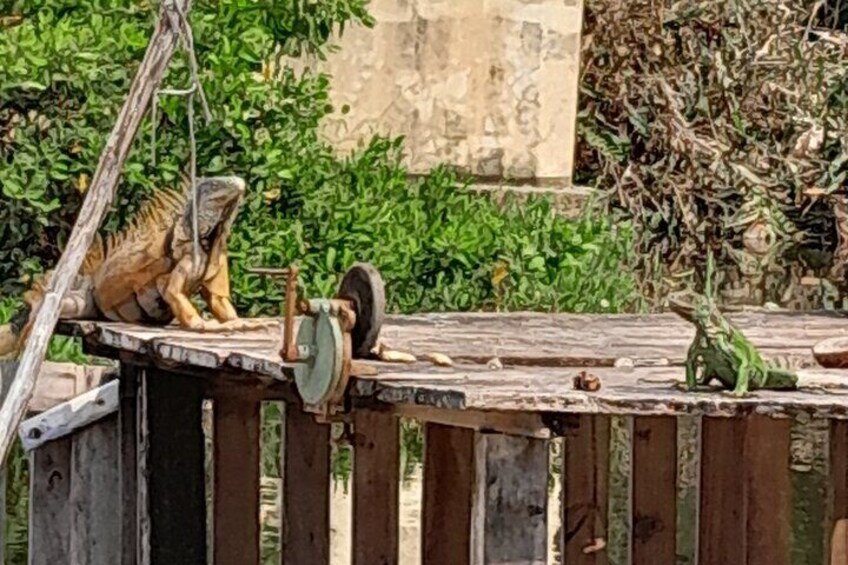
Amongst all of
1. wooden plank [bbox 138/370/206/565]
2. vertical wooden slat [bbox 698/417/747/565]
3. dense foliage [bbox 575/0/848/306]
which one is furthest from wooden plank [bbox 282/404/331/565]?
dense foliage [bbox 575/0/848/306]

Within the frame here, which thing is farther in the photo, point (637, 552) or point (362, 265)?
point (637, 552)

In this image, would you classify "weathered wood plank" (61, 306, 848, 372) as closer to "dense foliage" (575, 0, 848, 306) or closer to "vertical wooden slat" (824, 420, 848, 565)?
"vertical wooden slat" (824, 420, 848, 565)

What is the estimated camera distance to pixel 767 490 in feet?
16.1

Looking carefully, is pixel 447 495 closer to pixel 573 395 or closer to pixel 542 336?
pixel 542 336

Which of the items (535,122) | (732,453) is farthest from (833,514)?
(535,122)

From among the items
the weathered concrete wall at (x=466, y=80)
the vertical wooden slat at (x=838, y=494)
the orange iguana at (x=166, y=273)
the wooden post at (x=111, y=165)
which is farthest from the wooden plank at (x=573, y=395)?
the weathered concrete wall at (x=466, y=80)

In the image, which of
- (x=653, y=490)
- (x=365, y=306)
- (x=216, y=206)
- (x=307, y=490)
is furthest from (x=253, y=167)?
(x=365, y=306)

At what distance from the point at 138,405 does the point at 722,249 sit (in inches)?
171

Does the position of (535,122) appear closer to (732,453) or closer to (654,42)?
(654,42)

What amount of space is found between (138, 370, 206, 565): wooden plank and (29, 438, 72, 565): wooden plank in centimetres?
18

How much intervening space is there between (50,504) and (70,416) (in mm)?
205

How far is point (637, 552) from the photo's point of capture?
5.06 m

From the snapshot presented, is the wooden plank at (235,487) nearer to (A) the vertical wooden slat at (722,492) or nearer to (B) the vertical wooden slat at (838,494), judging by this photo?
(A) the vertical wooden slat at (722,492)

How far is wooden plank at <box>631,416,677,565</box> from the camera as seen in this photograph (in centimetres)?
507
